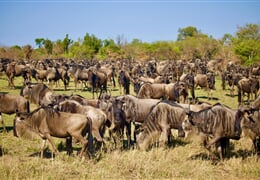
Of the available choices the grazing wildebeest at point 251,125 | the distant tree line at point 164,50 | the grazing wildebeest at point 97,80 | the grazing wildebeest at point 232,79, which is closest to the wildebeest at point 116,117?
the grazing wildebeest at point 251,125

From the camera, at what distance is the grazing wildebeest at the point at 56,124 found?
260 inches

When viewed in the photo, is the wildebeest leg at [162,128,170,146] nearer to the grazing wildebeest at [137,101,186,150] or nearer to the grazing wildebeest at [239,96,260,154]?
the grazing wildebeest at [137,101,186,150]

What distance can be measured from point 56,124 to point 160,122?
2.89 metres

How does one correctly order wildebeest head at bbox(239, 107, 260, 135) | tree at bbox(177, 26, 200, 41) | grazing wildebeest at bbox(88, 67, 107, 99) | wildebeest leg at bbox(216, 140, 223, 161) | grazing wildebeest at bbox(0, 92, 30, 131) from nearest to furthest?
1. wildebeest leg at bbox(216, 140, 223, 161)
2. wildebeest head at bbox(239, 107, 260, 135)
3. grazing wildebeest at bbox(0, 92, 30, 131)
4. grazing wildebeest at bbox(88, 67, 107, 99)
5. tree at bbox(177, 26, 200, 41)

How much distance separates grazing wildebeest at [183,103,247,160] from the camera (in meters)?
6.91

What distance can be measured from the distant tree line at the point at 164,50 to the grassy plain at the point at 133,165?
1364 inches

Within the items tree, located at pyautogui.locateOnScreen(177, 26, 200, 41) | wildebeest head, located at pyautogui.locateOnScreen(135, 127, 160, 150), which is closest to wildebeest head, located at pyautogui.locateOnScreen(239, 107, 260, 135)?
wildebeest head, located at pyautogui.locateOnScreen(135, 127, 160, 150)

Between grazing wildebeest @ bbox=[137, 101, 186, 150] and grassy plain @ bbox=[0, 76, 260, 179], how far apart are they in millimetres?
535

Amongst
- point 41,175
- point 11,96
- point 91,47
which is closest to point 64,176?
point 41,175

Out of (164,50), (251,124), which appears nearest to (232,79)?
(251,124)

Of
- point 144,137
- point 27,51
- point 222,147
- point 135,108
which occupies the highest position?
point 27,51

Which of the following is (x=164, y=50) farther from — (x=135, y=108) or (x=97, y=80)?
(x=135, y=108)

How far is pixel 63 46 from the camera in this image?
235ft

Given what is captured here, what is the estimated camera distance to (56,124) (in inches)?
267
